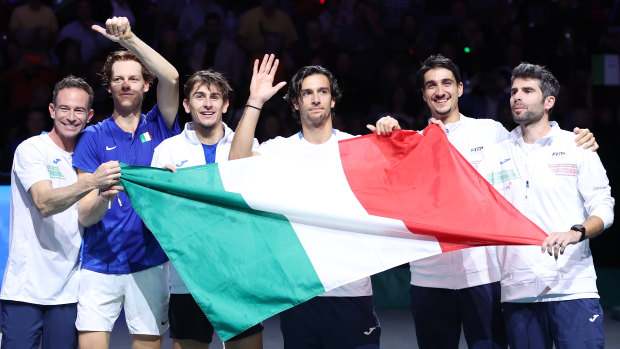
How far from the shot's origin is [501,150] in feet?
16.2

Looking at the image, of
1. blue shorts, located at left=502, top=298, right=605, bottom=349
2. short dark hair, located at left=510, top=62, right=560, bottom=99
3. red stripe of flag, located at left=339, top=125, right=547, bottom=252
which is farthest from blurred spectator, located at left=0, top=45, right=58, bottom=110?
blue shorts, located at left=502, top=298, right=605, bottom=349

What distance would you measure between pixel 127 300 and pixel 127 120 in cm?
111

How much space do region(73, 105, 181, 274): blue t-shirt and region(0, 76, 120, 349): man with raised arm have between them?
97mm

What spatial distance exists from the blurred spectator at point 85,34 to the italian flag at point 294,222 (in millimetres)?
5831

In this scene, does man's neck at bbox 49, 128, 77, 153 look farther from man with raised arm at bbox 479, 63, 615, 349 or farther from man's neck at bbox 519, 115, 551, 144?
man's neck at bbox 519, 115, 551, 144

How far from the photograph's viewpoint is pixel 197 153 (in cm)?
491

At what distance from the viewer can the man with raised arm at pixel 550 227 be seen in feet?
15.1

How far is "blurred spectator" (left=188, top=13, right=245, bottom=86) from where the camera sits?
997 centimetres

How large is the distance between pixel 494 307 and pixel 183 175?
6.63 ft

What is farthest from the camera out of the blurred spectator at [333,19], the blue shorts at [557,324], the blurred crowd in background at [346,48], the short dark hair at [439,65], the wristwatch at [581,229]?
the blurred spectator at [333,19]

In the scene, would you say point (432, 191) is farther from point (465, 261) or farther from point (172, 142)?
point (172, 142)

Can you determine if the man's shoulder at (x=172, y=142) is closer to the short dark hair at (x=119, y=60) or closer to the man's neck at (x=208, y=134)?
the man's neck at (x=208, y=134)

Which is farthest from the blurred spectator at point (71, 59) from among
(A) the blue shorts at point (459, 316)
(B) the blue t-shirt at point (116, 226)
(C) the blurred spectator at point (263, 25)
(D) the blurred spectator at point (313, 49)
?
(A) the blue shorts at point (459, 316)

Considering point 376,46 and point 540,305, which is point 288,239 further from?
point 376,46
